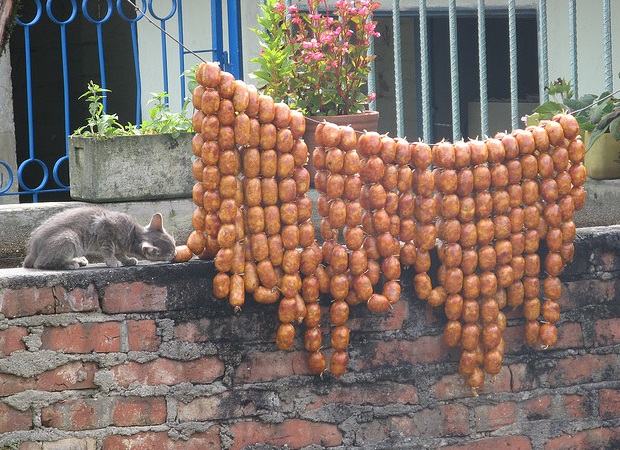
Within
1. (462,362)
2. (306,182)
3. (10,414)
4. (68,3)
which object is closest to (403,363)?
(462,362)

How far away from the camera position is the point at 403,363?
400cm

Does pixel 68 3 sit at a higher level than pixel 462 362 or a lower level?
higher

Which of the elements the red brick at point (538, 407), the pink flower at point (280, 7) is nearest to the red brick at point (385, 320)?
the red brick at point (538, 407)

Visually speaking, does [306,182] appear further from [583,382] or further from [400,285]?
[583,382]

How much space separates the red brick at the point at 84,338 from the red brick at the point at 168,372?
86mm

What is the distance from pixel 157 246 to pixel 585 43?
359cm

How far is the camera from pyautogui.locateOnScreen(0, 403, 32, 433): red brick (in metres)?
3.68

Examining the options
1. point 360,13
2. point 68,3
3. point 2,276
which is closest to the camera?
point 2,276

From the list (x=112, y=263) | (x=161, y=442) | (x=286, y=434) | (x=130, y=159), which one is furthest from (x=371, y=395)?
(x=130, y=159)

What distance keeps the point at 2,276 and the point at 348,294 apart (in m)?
1.15

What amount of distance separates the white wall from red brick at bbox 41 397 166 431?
Result: 3631mm

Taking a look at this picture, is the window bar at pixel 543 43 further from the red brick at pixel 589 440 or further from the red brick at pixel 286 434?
the red brick at pixel 286 434

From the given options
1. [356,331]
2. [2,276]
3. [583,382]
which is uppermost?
[2,276]

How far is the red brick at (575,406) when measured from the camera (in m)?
4.20
